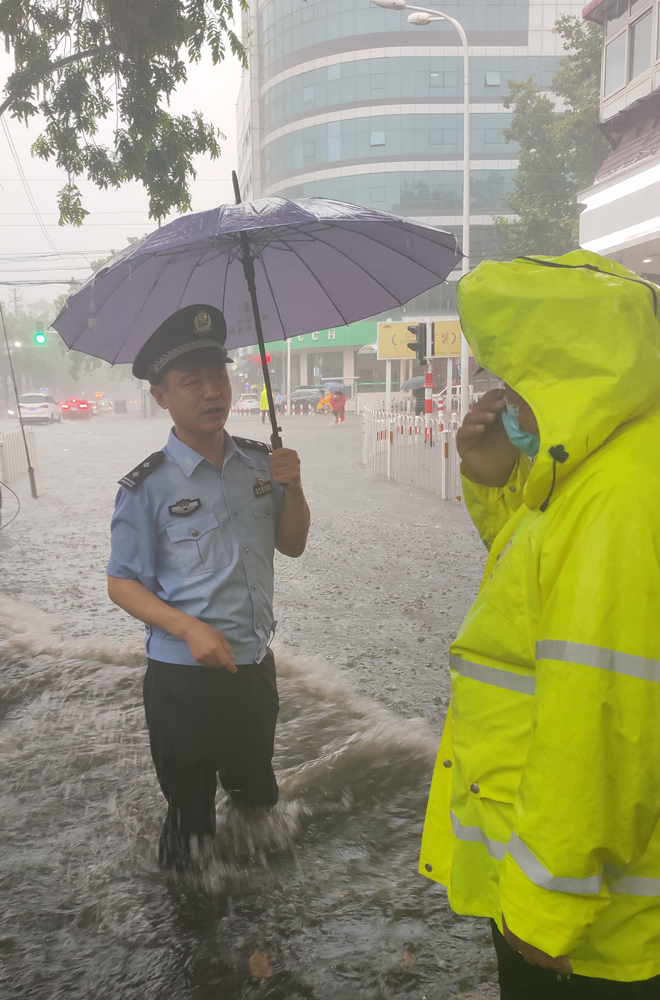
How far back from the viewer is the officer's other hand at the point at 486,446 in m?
1.65

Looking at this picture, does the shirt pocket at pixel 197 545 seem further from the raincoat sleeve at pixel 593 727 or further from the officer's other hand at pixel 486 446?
the raincoat sleeve at pixel 593 727

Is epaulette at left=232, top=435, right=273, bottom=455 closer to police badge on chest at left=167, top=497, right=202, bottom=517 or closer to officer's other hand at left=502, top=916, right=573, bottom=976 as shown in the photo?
police badge on chest at left=167, top=497, right=202, bottom=517

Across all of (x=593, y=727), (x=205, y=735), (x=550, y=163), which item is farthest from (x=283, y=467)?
(x=550, y=163)

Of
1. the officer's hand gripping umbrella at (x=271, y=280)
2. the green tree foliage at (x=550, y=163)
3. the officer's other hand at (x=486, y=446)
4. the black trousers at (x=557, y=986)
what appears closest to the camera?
the black trousers at (x=557, y=986)

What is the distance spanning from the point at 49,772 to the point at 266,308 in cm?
247

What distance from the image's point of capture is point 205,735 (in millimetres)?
2453

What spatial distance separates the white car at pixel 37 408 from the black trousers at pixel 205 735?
1667 inches

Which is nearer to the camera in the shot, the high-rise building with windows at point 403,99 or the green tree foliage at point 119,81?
the green tree foliage at point 119,81

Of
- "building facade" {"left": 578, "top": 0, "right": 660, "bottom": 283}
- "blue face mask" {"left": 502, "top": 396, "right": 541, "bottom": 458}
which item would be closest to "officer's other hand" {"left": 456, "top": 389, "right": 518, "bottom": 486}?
"blue face mask" {"left": 502, "top": 396, "right": 541, "bottom": 458}

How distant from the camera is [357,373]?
60.4 metres

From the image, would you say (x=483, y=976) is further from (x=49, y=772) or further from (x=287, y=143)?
(x=287, y=143)

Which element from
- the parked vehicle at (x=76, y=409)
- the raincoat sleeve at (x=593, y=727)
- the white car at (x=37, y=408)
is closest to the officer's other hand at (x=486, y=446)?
the raincoat sleeve at (x=593, y=727)

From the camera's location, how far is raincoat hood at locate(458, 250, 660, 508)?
1.22m

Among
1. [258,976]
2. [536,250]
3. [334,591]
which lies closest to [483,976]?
[258,976]
